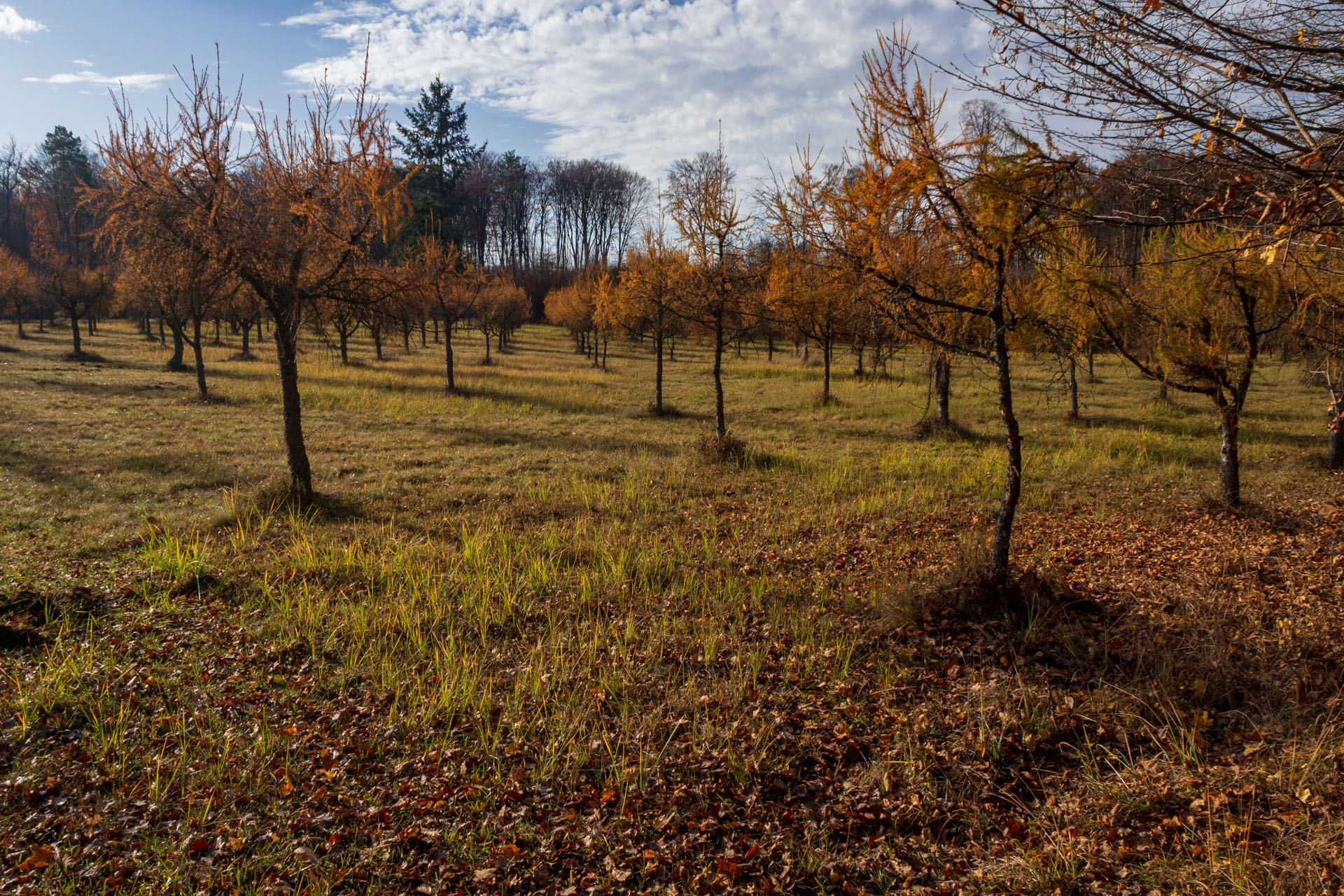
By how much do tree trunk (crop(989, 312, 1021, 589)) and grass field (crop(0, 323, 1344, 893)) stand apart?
330mm

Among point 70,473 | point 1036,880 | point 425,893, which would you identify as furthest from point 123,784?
point 70,473

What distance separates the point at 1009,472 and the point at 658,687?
3.72 meters

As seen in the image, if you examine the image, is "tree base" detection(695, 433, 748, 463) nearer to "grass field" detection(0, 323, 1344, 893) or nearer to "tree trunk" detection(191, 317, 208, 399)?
"grass field" detection(0, 323, 1344, 893)

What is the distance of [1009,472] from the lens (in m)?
5.61

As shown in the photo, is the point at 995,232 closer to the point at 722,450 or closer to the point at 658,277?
the point at 722,450

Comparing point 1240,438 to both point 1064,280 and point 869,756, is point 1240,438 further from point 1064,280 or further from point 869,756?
point 869,756

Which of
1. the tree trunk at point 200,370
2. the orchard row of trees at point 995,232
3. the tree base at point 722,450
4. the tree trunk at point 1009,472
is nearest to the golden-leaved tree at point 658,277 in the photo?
the orchard row of trees at point 995,232

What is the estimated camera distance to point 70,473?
32.2 feet

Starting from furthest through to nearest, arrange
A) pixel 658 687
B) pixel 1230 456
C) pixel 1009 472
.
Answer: pixel 1230 456, pixel 1009 472, pixel 658 687

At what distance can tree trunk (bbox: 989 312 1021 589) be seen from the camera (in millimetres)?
5395

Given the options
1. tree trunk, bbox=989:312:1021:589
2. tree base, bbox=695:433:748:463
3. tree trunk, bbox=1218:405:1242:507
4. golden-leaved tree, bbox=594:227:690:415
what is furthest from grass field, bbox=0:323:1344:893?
golden-leaved tree, bbox=594:227:690:415

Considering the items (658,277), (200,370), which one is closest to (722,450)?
(658,277)

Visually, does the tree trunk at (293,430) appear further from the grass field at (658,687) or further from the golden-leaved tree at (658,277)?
the golden-leaved tree at (658,277)

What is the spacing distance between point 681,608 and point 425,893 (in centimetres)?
347
